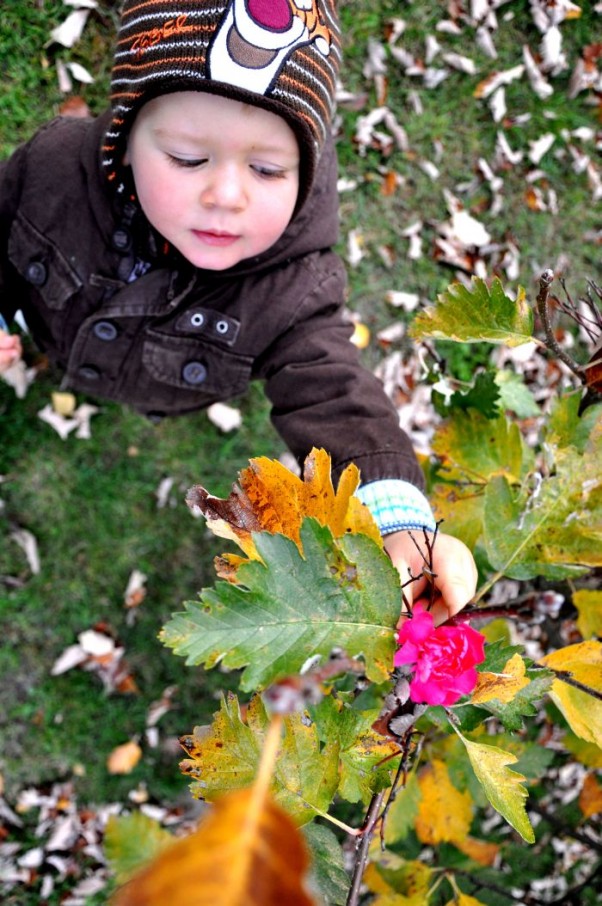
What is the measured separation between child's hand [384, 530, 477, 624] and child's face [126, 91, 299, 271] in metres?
0.79

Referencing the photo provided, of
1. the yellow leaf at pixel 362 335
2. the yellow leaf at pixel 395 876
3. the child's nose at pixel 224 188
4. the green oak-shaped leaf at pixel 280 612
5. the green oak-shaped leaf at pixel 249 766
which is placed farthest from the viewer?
the yellow leaf at pixel 362 335

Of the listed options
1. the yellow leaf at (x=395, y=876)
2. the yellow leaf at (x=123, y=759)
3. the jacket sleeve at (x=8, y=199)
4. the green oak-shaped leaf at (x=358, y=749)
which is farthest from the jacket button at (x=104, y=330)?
the yellow leaf at (x=123, y=759)

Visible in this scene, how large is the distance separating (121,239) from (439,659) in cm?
152

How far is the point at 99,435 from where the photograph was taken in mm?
2994

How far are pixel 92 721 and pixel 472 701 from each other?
7.30 feet

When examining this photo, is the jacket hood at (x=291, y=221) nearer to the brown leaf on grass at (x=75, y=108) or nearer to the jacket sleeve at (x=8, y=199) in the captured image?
the jacket sleeve at (x=8, y=199)

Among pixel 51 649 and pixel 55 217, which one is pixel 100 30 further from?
pixel 51 649

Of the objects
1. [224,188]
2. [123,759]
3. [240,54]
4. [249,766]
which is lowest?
[123,759]

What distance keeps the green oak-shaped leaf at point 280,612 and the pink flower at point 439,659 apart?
0.14ft

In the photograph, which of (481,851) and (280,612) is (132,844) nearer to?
(280,612)

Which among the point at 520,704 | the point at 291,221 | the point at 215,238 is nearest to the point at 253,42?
the point at 215,238

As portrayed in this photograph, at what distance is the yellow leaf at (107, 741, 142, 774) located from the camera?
2910 mm

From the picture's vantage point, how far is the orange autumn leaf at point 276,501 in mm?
1122

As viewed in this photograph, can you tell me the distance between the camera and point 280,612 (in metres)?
0.96
